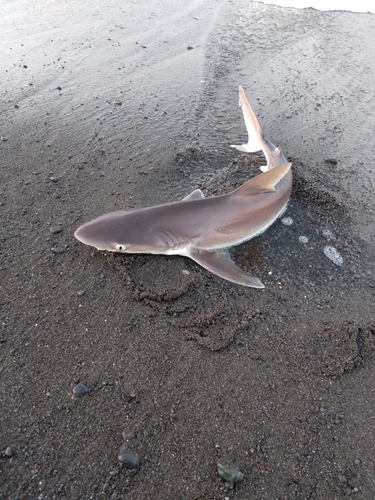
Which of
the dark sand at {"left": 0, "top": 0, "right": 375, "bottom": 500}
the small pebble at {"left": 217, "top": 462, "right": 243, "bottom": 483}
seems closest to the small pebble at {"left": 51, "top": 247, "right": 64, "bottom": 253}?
the dark sand at {"left": 0, "top": 0, "right": 375, "bottom": 500}

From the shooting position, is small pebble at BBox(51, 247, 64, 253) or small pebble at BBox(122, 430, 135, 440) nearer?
small pebble at BBox(122, 430, 135, 440)

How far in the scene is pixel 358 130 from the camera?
5723 mm

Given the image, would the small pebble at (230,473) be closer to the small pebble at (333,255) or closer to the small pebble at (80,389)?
the small pebble at (80,389)

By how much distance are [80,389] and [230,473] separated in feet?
3.47

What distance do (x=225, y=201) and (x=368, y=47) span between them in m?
7.01

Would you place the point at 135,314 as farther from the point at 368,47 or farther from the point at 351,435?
the point at 368,47

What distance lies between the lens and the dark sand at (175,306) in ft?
A: 7.45

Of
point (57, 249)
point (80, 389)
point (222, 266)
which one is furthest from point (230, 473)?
point (57, 249)

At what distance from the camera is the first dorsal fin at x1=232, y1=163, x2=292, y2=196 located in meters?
3.66

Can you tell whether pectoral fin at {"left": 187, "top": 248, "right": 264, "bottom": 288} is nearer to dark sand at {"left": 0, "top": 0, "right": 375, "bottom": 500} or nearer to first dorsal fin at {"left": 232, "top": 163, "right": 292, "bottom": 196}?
dark sand at {"left": 0, "top": 0, "right": 375, "bottom": 500}

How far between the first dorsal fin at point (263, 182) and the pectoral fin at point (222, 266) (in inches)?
24.2

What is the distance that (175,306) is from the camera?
123 inches

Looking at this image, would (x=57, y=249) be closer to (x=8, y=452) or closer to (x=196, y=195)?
(x=196, y=195)

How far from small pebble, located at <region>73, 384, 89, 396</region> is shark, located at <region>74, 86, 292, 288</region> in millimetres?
1212
